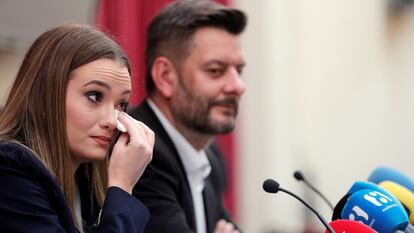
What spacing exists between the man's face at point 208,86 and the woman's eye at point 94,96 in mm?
706

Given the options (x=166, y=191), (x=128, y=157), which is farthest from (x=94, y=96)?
(x=166, y=191)

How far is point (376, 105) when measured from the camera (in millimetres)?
6223

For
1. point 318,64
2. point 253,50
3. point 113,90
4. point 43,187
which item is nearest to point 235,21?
point 113,90

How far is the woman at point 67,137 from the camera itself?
4.72 ft

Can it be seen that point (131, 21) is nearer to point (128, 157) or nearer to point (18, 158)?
point (128, 157)

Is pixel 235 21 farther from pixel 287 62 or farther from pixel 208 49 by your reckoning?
pixel 287 62

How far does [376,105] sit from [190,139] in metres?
4.15

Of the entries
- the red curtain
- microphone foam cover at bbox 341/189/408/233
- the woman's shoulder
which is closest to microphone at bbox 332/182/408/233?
microphone foam cover at bbox 341/189/408/233

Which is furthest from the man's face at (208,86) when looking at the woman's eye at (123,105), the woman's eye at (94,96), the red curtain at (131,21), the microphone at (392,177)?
the red curtain at (131,21)

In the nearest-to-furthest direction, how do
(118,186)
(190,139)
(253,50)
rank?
(118,186)
(190,139)
(253,50)

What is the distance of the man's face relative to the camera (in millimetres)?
2291

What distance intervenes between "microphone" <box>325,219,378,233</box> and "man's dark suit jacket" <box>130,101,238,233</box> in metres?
0.51

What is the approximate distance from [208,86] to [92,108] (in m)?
0.79

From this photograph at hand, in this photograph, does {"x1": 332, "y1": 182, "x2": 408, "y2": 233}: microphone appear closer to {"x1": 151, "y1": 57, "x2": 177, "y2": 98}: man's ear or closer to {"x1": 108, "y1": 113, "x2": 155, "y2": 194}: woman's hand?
{"x1": 108, "y1": 113, "x2": 155, "y2": 194}: woman's hand
